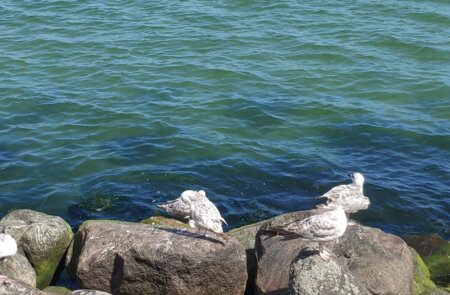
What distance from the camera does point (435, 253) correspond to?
45.6ft

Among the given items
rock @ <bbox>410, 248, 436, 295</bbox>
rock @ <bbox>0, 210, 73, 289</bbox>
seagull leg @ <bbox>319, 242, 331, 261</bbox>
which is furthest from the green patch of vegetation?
seagull leg @ <bbox>319, 242, 331, 261</bbox>

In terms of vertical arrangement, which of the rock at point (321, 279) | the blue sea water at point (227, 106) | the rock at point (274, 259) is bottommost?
the blue sea water at point (227, 106)

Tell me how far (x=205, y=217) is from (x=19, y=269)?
3.15 m

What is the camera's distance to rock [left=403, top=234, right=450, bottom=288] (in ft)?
43.6

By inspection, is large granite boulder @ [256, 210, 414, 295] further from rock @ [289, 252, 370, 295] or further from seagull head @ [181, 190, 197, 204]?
seagull head @ [181, 190, 197, 204]

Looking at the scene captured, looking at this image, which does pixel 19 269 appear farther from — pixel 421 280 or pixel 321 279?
pixel 421 280

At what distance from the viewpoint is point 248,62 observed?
24281mm

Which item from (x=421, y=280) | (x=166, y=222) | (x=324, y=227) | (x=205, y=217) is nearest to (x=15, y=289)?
(x=205, y=217)

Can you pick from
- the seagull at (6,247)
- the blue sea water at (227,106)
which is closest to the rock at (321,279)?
the seagull at (6,247)

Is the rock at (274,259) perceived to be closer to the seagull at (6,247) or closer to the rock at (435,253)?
the rock at (435,253)

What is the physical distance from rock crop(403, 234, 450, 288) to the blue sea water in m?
1.48

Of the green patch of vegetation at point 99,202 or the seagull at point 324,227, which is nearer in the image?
the seagull at point 324,227

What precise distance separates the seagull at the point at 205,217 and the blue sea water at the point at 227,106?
3.71 metres

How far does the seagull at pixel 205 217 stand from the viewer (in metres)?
Result: 11.7
